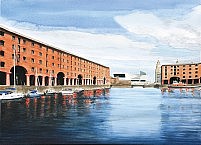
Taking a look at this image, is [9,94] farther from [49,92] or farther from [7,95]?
[49,92]

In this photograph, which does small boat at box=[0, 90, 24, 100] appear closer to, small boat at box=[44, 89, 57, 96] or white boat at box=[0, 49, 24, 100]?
white boat at box=[0, 49, 24, 100]

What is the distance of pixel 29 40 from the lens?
318 ft

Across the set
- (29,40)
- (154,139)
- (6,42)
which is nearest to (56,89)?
(29,40)

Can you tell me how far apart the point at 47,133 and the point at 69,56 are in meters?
107

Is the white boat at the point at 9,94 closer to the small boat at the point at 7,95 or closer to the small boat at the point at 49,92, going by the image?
the small boat at the point at 7,95

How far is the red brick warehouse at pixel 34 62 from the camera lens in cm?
8388

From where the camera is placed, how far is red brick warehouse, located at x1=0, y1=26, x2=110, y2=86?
83875 mm

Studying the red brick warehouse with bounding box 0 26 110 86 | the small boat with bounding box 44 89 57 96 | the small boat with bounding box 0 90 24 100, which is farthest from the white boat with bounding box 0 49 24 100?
the small boat with bounding box 44 89 57 96

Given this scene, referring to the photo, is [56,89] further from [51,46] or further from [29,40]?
[29,40]

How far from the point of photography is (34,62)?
100m

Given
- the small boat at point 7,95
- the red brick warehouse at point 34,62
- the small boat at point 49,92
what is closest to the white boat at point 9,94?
the small boat at point 7,95

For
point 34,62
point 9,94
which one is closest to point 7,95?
point 9,94

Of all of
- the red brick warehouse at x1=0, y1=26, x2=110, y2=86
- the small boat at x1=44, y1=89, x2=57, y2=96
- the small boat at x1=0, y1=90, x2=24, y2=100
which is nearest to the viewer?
the small boat at x1=0, y1=90, x2=24, y2=100

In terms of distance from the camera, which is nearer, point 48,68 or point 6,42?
point 6,42
